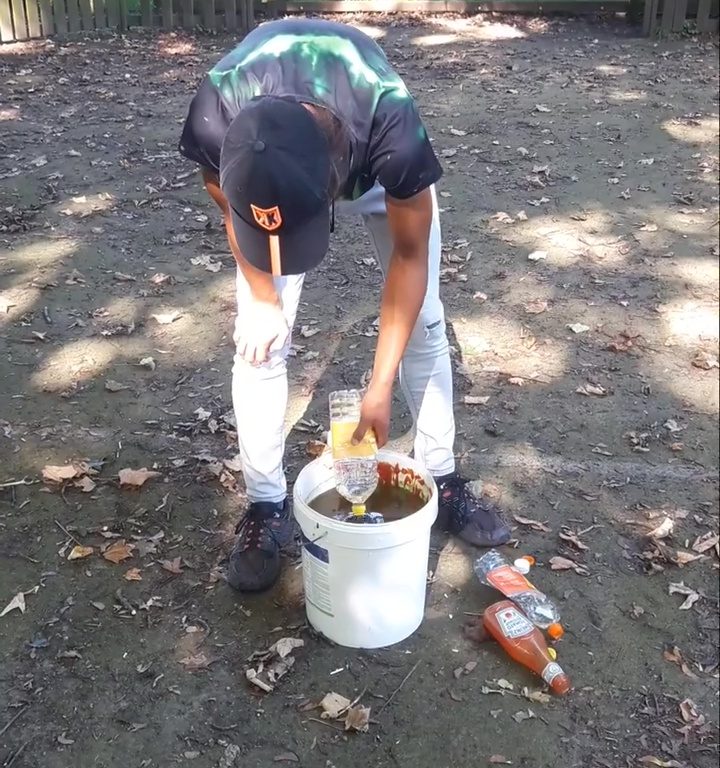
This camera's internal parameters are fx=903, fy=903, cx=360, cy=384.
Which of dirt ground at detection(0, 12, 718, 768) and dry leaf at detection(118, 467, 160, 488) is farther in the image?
dry leaf at detection(118, 467, 160, 488)

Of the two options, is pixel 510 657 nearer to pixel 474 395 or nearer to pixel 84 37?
pixel 474 395

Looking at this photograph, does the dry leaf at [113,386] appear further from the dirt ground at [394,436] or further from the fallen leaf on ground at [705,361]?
the fallen leaf on ground at [705,361]

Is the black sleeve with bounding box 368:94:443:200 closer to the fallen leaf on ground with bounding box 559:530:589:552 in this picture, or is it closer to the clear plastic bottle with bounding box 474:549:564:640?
the clear plastic bottle with bounding box 474:549:564:640

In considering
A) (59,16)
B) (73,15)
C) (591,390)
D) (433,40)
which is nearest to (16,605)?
(591,390)

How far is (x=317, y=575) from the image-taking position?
263 centimetres

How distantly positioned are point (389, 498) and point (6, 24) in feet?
28.2

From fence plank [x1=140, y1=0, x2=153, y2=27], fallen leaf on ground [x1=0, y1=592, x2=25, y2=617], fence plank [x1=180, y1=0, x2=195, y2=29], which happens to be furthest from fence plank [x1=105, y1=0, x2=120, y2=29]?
fallen leaf on ground [x1=0, y1=592, x2=25, y2=617]

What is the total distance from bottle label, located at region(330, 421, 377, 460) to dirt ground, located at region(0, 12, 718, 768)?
674 millimetres

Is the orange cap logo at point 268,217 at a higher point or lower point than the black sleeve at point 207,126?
lower

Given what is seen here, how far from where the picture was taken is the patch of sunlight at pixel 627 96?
813 cm

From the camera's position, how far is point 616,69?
30.1 ft

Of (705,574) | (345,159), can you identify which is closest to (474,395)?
(705,574)

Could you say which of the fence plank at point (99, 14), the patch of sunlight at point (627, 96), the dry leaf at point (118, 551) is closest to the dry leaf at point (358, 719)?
the dry leaf at point (118, 551)

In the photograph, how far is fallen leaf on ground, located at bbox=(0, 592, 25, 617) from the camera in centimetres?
287
